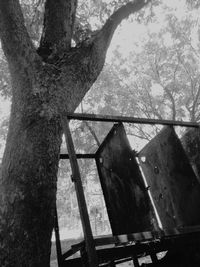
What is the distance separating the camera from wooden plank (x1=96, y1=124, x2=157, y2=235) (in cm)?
276

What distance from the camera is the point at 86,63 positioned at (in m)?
3.81

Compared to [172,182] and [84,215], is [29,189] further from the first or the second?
[172,182]

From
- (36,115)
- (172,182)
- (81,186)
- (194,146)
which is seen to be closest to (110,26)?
(194,146)

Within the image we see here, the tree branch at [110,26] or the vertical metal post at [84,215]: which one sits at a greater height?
the tree branch at [110,26]

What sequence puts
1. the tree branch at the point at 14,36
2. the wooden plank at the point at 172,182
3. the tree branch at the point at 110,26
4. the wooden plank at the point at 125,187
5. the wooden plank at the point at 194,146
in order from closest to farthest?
the wooden plank at the point at 125,187 → the wooden plank at the point at 172,182 → the tree branch at the point at 14,36 → the wooden plank at the point at 194,146 → the tree branch at the point at 110,26

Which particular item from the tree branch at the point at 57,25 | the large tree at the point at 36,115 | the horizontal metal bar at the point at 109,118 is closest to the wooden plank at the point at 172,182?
the horizontal metal bar at the point at 109,118

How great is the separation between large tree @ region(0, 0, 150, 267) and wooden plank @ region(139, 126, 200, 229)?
1.41m

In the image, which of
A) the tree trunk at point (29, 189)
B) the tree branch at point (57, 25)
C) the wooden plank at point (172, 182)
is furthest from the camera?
the tree branch at point (57, 25)

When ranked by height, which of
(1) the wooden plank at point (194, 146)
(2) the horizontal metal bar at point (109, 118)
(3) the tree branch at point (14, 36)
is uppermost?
(3) the tree branch at point (14, 36)

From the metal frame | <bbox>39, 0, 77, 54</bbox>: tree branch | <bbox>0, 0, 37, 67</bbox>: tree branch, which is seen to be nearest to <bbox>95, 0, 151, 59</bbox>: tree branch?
<bbox>39, 0, 77, 54</bbox>: tree branch

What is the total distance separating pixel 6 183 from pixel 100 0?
28.4ft

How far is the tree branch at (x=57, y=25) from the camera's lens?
154 inches

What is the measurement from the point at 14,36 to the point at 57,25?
3.00 feet

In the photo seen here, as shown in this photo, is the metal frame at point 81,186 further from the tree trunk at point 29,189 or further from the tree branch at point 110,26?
the tree branch at point 110,26
